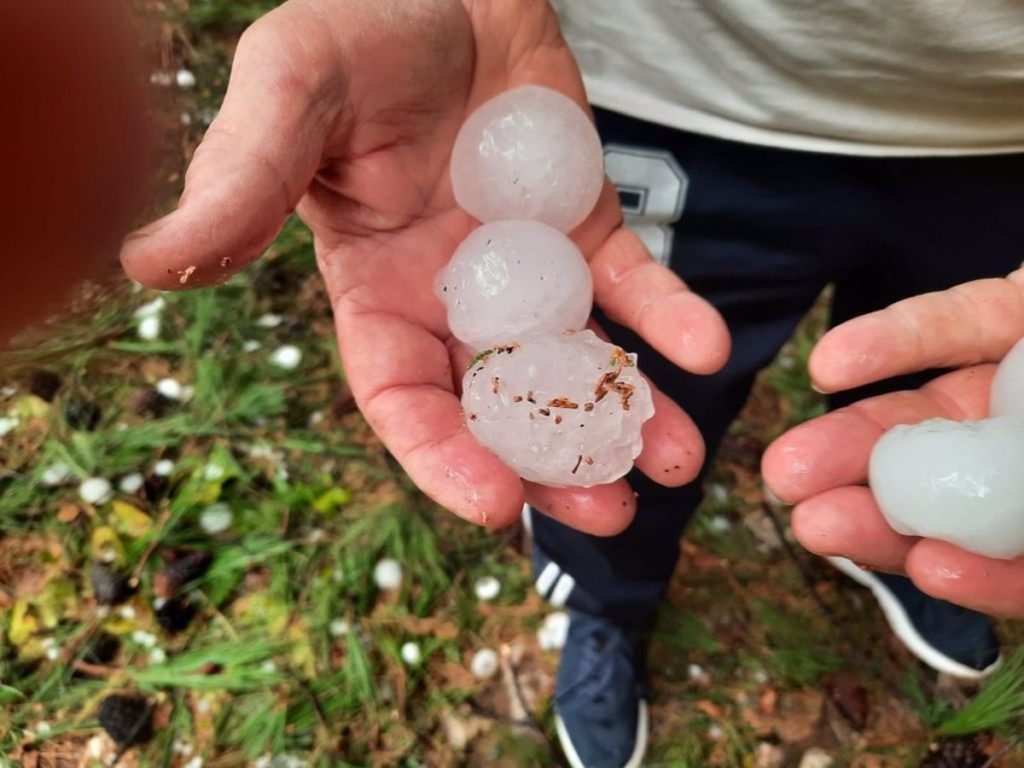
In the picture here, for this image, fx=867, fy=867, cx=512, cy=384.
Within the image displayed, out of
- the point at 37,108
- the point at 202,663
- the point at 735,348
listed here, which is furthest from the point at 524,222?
the point at 202,663

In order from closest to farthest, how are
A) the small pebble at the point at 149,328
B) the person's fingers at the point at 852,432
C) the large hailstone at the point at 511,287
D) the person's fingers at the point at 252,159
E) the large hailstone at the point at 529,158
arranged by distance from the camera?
1. the person's fingers at the point at 252,159
2. the person's fingers at the point at 852,432
3. the large hailstone at the point at 511,287
4. the large hailstone at the point at 529,158
5. the small pebble at the point at 149,328

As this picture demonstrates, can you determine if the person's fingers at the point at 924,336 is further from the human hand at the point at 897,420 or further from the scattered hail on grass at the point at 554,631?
the scattered hail on grass at the point at 554,631

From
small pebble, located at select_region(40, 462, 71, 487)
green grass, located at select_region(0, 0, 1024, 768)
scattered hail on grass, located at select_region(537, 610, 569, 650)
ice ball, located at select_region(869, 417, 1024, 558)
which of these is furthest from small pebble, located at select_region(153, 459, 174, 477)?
ice ball, located at select_region(869, 417, 1024, 558)

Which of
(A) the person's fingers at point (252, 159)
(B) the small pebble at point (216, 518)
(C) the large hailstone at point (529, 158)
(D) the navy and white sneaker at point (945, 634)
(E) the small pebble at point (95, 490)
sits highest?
(A) the person's fingers at point (252, 159)

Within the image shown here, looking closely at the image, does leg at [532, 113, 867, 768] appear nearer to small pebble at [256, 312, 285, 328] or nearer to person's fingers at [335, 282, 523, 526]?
person's fingers at [335, 282, 523, 526]

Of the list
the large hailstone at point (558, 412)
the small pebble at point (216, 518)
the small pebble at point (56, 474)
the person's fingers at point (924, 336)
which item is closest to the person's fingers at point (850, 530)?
the person's fingers at point (924, 336)
